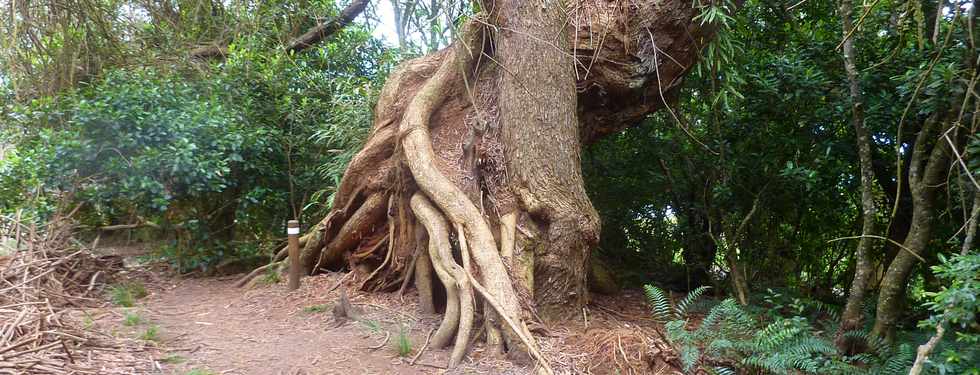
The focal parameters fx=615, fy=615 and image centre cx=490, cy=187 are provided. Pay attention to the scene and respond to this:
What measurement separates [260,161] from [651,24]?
511cm

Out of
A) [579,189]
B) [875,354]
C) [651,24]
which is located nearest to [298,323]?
[579,189]

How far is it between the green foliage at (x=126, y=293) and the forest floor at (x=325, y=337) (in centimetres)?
11

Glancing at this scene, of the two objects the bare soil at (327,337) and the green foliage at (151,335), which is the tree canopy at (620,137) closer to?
the bare soil at (327,337)

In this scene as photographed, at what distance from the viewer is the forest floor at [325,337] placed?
4.56 metres

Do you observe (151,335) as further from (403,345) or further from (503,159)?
(503,159)

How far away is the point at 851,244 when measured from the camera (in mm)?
7824

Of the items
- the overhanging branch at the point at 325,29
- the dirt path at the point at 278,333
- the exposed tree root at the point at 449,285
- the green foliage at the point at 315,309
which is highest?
the overhanging branch at the point at 325,29

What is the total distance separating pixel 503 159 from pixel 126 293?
404 cm

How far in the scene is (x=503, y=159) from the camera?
5.80m

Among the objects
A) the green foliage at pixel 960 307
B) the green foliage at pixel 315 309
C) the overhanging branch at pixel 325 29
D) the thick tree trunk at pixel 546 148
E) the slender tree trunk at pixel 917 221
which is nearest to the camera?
the green foliage at pixel 960 307

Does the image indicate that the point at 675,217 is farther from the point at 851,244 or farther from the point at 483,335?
the point at 483,335

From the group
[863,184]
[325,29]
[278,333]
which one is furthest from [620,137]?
[278,333]

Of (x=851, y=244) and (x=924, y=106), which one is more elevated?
(x=924, y=106)

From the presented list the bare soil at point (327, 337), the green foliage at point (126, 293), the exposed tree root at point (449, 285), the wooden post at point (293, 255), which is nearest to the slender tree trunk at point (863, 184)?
the bare soil at point (327, 337)
